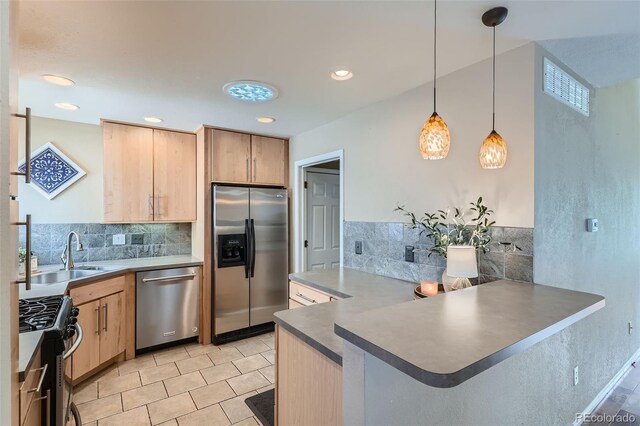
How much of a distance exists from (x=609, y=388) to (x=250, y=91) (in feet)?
11.6

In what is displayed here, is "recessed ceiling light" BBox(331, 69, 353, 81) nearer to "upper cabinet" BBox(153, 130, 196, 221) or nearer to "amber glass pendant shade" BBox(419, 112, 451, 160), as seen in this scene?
"amber glass pendant shade" BBox(419, 112, 451, 160)

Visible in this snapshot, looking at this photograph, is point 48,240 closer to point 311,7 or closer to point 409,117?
point 311,7

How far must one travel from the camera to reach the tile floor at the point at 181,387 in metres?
2.12

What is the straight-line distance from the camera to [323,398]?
125 centimetres

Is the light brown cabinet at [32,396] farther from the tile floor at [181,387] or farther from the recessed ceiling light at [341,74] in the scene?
the recessed ceiling light at [341,74]

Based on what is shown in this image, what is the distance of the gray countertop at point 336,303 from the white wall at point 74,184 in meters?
2.43

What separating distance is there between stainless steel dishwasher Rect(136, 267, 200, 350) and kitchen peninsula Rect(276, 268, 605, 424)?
2.01 meters

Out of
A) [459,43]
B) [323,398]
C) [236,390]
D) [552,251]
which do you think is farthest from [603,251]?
[236,390]

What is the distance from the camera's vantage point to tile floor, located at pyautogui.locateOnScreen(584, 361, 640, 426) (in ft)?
6.68

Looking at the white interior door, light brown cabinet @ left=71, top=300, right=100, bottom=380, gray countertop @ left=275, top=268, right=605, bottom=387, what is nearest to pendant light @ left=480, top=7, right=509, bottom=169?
gray countertop @ left=275, top=268, right=605, bottom=387

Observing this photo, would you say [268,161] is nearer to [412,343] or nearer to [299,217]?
[299,217]

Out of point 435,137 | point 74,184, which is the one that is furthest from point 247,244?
point 435,137

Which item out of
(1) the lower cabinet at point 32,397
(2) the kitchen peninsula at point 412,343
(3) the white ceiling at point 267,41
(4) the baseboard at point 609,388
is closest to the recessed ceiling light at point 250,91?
(3) the white ceiling at point 267,41

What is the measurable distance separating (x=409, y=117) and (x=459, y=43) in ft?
2.28
